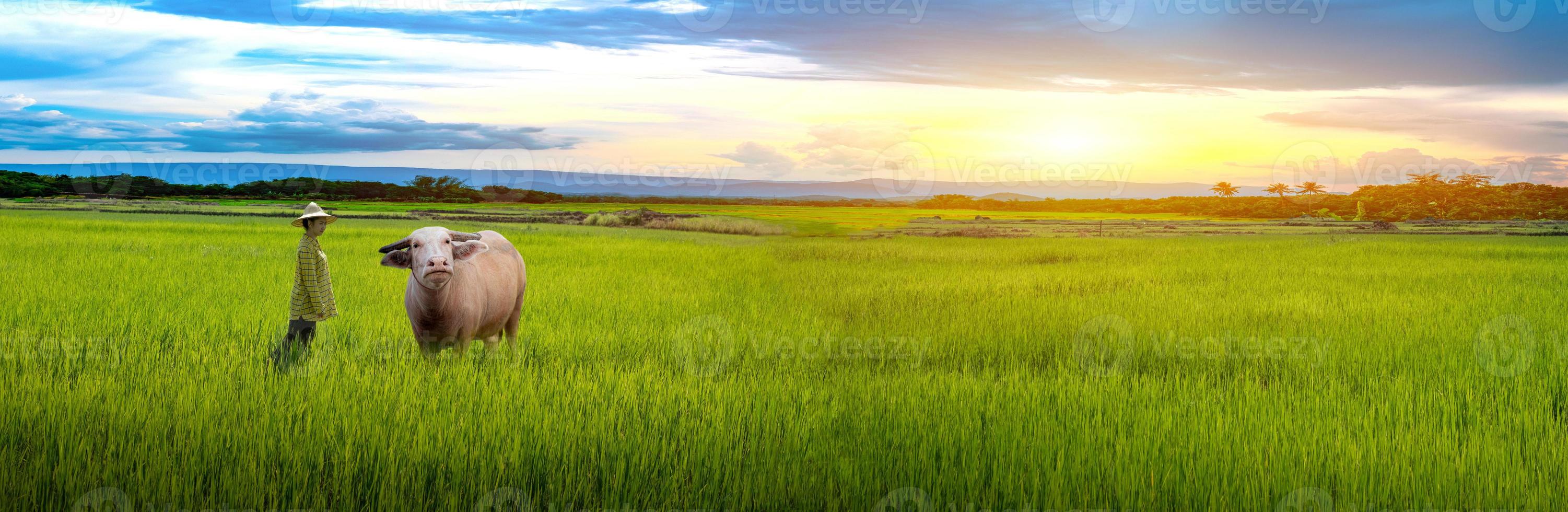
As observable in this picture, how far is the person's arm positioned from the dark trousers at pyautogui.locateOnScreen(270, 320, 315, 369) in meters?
0.09

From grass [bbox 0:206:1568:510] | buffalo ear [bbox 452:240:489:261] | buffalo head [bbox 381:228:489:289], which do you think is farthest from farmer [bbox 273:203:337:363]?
buffalo ear [bbox 452:240:489:261]

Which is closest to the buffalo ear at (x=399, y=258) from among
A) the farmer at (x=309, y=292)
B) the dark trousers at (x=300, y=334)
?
the farmer at (x=309, y=292)

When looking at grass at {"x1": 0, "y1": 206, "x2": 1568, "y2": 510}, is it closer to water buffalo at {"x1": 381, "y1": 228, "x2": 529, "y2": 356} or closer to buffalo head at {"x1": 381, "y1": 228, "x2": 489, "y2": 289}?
water buffalo at {"x1": 381, "y1": 228, "x2": 529, "y2": 356}

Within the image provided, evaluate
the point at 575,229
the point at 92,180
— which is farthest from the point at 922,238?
the point at 92,180

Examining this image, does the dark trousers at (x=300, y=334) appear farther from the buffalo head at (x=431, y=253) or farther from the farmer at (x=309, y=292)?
the buffalo head at (x=431, y=253)

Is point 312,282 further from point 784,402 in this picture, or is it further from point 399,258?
point 784,402

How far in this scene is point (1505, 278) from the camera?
17.6 meters

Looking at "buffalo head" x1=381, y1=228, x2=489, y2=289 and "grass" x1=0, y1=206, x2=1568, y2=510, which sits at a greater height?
"buffalo head" x1=381, y1=228, x2=489, y2=289

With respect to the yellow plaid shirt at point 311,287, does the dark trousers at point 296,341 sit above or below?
below

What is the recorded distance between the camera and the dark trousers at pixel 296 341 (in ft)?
22.9

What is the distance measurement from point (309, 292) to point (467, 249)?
1398 millimetres

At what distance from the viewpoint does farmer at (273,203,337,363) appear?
682 cm

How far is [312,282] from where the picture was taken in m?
6.92

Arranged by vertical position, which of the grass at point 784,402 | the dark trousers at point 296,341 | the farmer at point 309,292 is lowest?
the grass at point 784,402
